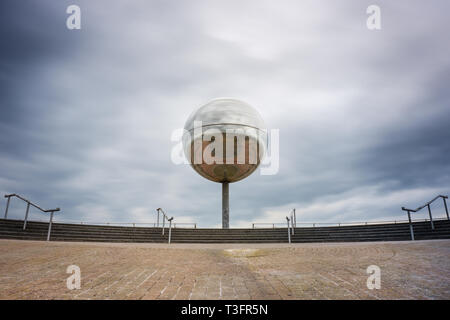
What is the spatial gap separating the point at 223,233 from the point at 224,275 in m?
9.73

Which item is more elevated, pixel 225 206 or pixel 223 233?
pixel 225 206

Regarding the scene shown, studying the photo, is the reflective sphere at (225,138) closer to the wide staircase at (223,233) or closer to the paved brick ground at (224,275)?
the wide staircase at (223,233)

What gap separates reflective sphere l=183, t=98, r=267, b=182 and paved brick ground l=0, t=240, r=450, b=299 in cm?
1118

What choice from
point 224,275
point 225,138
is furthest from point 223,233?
point 224,275

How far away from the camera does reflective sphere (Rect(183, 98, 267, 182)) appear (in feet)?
56.4

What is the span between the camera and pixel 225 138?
672 inches

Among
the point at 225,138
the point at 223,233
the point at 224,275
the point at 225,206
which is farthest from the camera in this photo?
the point at 225,206

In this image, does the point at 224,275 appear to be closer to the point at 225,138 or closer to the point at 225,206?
the point at 225,138

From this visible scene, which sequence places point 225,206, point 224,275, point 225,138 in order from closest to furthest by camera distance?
point 224,275, point 225,138, point 225,206

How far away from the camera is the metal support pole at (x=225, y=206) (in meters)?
19.3
